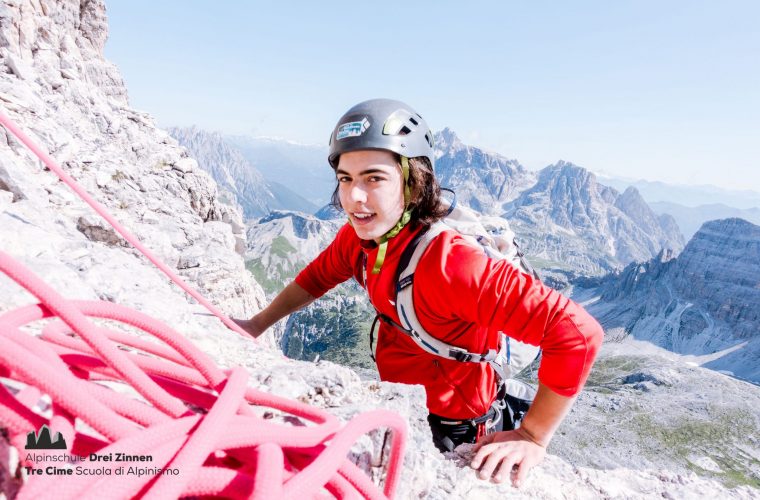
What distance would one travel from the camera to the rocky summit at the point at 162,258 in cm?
324

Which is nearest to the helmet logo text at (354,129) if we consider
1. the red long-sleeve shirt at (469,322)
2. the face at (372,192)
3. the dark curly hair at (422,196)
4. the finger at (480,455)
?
the face at (372,192)

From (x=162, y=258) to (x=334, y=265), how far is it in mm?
14701

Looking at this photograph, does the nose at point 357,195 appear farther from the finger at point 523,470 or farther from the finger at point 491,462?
the finger at point 523,470

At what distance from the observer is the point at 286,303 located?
6.22 metres

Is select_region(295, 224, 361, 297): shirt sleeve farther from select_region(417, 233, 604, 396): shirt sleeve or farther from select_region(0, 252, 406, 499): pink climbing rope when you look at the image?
select_region(0, 252, 406, 499): pink climbing rope

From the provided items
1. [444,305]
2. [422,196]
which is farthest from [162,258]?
[444,305]

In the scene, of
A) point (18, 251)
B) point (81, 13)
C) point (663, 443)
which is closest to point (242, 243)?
point (18, 251)

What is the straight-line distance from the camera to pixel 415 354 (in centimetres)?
486

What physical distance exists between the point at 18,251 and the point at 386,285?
421 cm

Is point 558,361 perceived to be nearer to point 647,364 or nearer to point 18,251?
point 18,251

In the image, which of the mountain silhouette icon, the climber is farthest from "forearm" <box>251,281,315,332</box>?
the mountain silhouette icon

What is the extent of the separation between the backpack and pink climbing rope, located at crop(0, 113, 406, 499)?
1.78 metres

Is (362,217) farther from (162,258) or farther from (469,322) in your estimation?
(162,258)

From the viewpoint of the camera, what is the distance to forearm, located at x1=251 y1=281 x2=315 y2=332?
5997 mm
